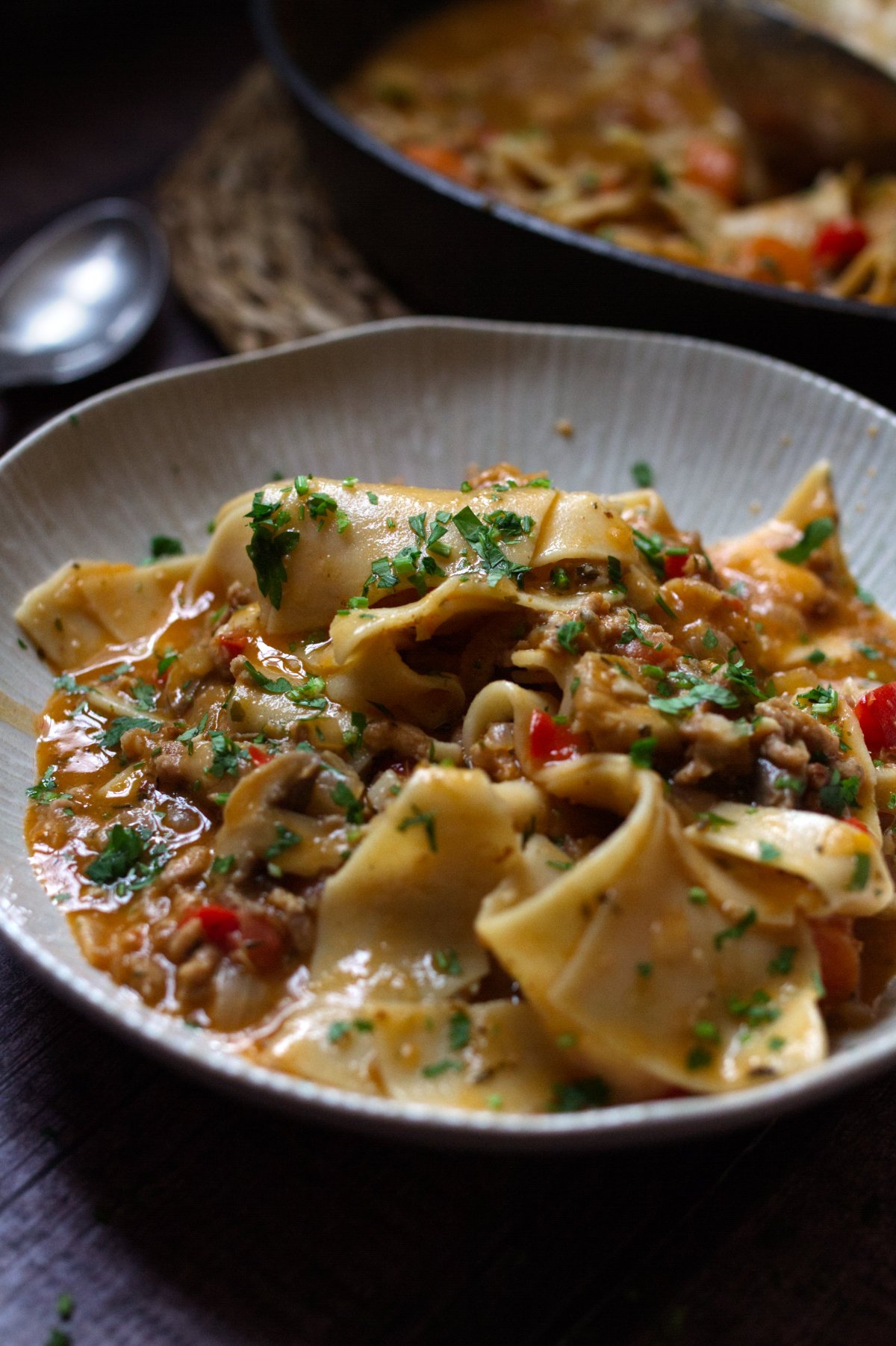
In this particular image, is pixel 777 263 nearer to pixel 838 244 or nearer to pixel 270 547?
pixel 838 244

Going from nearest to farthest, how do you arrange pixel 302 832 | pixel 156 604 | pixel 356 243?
pixel 302 832
pixel 156 604
pixel 356 243

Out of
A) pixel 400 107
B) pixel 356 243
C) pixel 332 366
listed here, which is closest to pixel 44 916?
pixel 332 366

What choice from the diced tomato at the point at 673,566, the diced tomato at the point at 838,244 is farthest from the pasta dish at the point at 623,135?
the diced tomato at the point at 673,566

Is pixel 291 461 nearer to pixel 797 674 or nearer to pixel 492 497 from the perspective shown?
pixel 492 497

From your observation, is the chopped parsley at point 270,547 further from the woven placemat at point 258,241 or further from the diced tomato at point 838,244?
the diced tomato at point 838,244

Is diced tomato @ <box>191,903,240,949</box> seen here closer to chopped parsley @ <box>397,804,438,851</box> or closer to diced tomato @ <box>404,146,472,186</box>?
chopped parsley @ <box>397,804,438,851</box>

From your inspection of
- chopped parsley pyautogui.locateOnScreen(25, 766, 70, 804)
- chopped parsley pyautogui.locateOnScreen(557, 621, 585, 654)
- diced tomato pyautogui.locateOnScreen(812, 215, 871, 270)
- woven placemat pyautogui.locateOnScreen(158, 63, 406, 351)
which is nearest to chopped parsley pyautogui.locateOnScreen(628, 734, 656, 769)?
chopped parsley pyautogui.locateOnScreen(557, 621, 585, 654)
